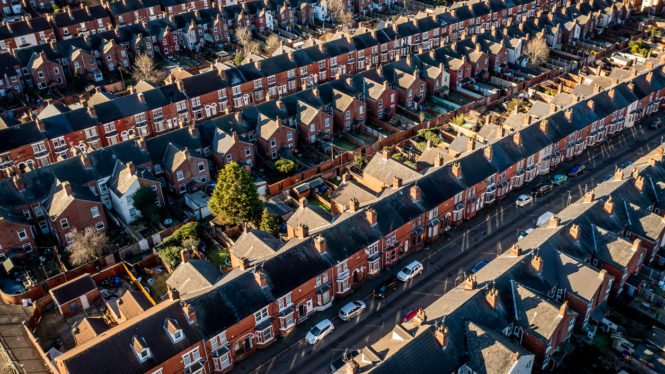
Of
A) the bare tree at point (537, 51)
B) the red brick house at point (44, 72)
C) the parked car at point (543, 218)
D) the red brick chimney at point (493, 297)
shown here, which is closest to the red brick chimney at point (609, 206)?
the parked car at point (543, 218)

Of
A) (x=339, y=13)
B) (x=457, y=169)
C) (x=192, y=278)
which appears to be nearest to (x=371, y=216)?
(x=457, y=169)

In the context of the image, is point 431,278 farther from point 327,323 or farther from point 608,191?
point 608,191

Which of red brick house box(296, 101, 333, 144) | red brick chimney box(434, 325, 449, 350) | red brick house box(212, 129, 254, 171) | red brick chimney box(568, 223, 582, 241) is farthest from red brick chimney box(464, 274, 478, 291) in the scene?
red brick house box(296, 101, 333, 144)

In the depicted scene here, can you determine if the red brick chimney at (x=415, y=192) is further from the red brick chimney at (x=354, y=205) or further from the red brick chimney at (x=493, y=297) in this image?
the red brick chimney at (x=493, y=297)

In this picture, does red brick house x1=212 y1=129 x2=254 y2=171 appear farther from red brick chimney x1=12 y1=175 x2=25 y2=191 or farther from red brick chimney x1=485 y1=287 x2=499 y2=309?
red brick chimney x1=485 y1=287 x2=499 y2=309

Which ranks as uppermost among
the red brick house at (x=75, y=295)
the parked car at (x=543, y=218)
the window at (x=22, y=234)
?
the window at (x=22, y=234)

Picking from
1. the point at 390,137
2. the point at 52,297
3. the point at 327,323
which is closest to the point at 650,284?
the point at 327,323
